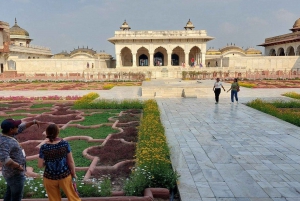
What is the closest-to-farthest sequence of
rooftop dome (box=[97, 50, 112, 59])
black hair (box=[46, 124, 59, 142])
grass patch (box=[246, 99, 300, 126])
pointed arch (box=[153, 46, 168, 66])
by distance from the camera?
black hair (box=[46, 124, 59, 142])
grass patch (box=[246, 99, 300, 126])
pointed arch (box=[153, 46, 168, 66])
rooftop dome (box=[97, 50, 112, 59])

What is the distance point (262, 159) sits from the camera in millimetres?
4629

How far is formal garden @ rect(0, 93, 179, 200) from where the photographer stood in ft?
11.3

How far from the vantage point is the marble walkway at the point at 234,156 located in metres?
3.50

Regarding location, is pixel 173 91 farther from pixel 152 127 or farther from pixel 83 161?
pixel 83 161

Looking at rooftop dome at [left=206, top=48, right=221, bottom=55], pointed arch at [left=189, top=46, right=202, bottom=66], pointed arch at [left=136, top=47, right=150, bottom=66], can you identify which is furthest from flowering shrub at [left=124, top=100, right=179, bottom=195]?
rooftop dome at [left=206, top=48, right=221, bottom=55]

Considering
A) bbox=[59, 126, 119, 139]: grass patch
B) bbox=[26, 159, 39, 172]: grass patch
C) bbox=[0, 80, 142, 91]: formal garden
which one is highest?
bbox=[0, 80, 142, 91]: formal garden

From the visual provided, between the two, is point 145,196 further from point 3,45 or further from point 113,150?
point 3,45

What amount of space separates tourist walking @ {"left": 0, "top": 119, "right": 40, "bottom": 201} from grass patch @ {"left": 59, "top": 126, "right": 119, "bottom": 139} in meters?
3.52

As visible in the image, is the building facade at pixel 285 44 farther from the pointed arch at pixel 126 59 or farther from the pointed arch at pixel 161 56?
the pointed arch at pixel 126 59

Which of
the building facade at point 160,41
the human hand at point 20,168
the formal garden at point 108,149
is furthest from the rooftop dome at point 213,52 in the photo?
the human hand at point 20,168

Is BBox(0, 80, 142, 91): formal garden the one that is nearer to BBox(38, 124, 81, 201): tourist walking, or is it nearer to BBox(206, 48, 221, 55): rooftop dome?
BBox(38, 124, 81, 201): tourist walking

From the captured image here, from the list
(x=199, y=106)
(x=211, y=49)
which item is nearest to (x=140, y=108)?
(x=199, y=106)

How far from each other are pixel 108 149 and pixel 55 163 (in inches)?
105

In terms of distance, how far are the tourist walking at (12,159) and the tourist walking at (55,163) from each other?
0.77 ft
